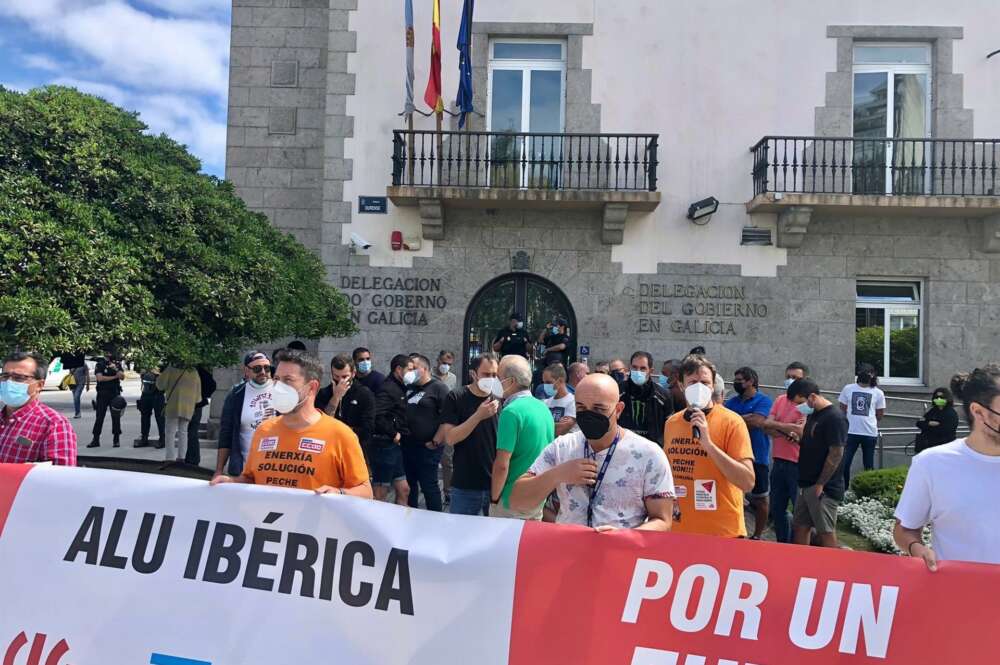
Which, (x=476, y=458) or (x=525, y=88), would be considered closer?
(x=476, y=458)

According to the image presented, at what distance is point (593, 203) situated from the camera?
43.7 ft

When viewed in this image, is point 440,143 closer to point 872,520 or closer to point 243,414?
point 243,414

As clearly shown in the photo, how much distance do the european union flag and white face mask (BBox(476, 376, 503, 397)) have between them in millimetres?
8482

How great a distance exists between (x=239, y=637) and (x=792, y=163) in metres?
12.7

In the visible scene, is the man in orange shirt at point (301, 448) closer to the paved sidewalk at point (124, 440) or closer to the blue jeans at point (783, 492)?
the blue jeans at point (783, 492)

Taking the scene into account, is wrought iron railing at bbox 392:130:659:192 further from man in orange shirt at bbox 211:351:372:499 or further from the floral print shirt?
the floral print shirt

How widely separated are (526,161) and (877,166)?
20.0 feet

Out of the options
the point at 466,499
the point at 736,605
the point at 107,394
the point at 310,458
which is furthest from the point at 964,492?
the point at 107,394

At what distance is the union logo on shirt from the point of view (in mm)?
4027

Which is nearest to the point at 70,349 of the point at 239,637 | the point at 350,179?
the point at 239,637

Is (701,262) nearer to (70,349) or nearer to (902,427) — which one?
(902,427)

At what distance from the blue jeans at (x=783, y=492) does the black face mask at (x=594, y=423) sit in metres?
4.55

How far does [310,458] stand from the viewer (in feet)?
13.2

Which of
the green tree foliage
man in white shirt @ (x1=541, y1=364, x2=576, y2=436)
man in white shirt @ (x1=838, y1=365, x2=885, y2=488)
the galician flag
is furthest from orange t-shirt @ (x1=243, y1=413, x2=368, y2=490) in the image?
the galician flag
